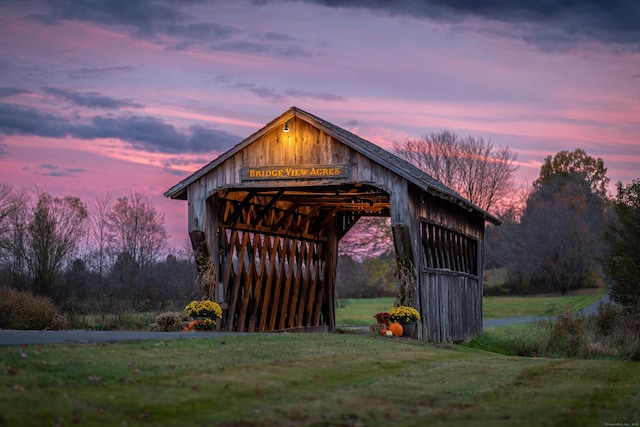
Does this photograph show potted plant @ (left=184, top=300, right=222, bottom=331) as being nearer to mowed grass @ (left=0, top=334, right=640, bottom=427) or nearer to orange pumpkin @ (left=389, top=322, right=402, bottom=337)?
orange pumpkin @ (left=389, top=322, right=402, bottom=337)

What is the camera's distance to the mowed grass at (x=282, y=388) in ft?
30.3

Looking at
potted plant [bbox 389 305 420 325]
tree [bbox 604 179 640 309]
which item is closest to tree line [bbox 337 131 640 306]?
tree [bbox 604 179 640 309]

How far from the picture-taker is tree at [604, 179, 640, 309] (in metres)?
33.3

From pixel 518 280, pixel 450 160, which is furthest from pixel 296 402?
pixel 518 280

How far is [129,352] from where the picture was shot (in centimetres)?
1297

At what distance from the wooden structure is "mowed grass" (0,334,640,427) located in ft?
23.5

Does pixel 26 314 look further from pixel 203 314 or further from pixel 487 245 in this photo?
pixel 487 245

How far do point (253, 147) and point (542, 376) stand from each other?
11221 millimetres

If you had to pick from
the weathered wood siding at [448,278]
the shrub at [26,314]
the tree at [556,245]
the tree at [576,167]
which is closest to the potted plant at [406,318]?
the weathered wood siding at [448,278]

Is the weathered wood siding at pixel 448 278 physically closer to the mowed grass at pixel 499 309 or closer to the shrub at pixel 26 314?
the mowed grass at pixel 499 309

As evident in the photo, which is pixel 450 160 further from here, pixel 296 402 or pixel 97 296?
pixel 296 402

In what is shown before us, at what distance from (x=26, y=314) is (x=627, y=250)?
21.9m

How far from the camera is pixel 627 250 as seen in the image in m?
34.1

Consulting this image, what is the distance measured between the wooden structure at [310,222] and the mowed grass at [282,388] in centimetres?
716
